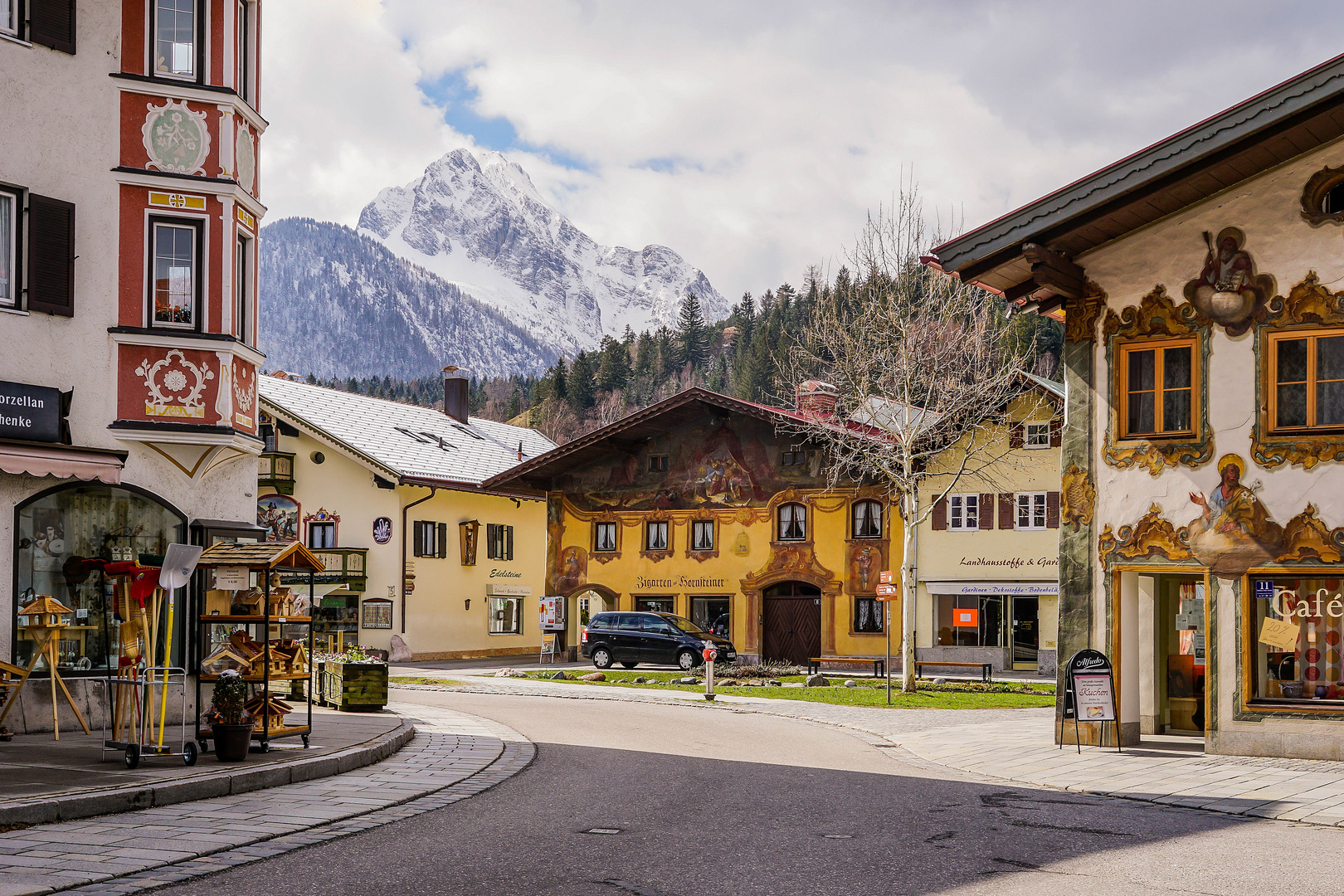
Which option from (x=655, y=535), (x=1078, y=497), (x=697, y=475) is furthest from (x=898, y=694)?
(x=655, y=535)

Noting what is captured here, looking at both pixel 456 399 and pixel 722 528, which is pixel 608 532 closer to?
pixel 722 528

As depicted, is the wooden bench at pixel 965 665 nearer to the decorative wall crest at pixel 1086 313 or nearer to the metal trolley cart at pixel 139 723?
the decorative wall crest at pixel 1086 313

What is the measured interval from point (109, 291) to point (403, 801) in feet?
25.7

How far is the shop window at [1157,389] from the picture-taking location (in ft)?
56.5

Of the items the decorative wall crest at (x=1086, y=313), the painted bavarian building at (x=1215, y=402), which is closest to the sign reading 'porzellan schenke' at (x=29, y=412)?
the painted bavarian building at (x=1215, y=402)

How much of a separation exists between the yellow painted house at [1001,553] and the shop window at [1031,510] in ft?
0.08

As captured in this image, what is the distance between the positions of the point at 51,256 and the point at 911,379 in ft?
64.0

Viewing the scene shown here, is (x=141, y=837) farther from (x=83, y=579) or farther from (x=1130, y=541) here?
(x=1130, y=541)

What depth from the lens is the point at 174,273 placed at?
656 inches

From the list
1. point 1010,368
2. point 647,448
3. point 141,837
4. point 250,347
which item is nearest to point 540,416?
point 647,448

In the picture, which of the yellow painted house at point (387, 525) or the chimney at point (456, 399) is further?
the chimney at point (456, 399)

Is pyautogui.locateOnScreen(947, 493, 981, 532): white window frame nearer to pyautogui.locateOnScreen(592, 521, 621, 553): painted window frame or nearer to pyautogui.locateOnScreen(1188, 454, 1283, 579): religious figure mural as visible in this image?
pyautogui.locateOnScreen(592, 521, 621, 553): painted window frame

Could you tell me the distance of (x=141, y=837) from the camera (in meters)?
9.55

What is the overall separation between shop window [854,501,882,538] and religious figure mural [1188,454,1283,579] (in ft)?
75.4
